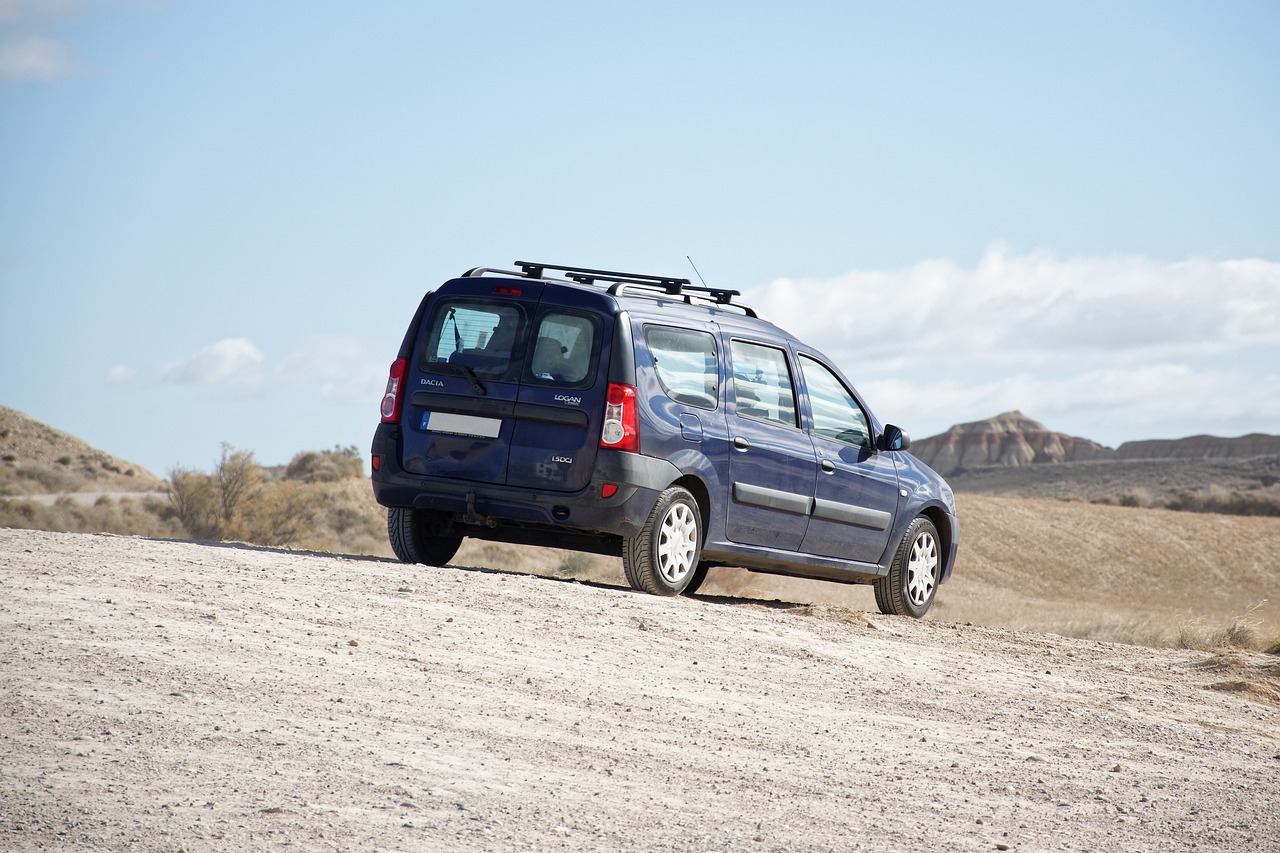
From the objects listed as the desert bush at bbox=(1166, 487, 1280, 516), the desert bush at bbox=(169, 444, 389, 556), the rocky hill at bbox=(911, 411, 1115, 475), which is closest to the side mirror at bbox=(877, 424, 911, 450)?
the desert bush at bbox=(169, 444, 389, 556)

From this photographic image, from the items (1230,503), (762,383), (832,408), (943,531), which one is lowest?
(943,531)

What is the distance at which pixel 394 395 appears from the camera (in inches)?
387

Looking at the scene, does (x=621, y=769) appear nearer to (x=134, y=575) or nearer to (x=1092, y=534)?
(x=134, y=575)

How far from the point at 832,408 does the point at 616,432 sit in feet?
7.92

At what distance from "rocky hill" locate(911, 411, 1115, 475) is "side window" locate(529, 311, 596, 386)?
12567cm

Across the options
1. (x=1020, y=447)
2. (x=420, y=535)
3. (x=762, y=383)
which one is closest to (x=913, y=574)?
(x=762, y=383)

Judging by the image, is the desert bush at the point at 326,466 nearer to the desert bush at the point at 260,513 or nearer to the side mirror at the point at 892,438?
the desert bush at the point at 260,513

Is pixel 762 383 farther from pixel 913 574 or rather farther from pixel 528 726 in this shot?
pixel 528 726

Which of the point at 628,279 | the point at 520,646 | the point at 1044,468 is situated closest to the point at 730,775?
the point at 520,646

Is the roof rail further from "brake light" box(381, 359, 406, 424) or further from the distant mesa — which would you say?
the distant mesa

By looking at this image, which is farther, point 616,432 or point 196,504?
point 196,504

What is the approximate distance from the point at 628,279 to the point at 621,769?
522 cm

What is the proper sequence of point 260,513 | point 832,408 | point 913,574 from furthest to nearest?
point 260,513
point 913,574
point 832,408

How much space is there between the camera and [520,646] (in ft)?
24.8
